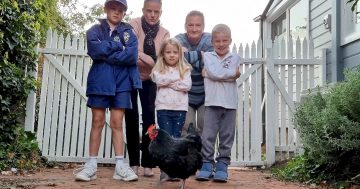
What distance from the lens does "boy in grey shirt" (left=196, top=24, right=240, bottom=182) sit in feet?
15.6

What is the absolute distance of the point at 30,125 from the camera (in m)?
6.57

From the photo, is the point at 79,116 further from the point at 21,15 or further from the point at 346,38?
the point at 346,38

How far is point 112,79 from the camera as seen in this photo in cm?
461

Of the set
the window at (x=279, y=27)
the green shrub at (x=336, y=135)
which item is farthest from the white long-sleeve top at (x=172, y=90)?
the window at (x=279, y=27)

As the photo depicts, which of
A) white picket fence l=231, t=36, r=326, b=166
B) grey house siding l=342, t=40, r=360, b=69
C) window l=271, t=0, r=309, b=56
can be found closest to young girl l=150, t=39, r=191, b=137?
white picket fence l=231, t=36, r=326, b=166

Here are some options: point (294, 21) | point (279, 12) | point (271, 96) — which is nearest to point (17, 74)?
point (271, 96)

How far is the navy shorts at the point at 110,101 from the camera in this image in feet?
15.1

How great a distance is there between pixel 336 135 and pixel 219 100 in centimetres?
129

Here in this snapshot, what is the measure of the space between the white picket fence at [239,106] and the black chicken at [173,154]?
98.5 inches

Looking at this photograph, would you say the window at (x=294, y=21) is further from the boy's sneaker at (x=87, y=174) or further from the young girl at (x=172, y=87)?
the boy's sneaker at (x=87, y=174)

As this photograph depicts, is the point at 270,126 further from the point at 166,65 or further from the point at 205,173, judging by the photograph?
the point at 166,65

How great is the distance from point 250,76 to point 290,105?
73cm

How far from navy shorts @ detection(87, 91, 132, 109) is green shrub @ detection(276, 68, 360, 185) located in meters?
2.05

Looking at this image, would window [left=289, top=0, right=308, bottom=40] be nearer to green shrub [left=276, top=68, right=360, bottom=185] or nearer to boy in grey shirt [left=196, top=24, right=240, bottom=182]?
green shrub [left=276, top=68, right=360, bottom=185]
